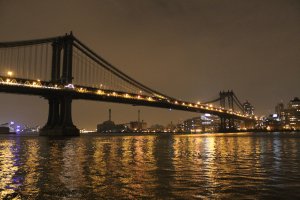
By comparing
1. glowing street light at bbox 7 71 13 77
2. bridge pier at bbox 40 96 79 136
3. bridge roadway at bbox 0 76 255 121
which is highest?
glowing street light at bbox 7 71 13 77

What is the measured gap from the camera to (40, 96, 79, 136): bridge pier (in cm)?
7369

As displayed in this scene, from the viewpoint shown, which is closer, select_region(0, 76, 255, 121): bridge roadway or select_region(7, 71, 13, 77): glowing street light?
select_region(0, 76, 255, 121): bridge roadway

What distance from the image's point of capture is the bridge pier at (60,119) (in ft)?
242

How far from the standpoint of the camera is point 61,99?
249 feet

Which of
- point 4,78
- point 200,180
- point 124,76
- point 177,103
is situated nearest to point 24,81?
point 4,78

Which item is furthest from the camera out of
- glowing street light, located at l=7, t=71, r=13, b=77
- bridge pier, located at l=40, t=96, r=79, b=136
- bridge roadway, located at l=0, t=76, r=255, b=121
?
bridge pier, located at l=40, t=96, r=79, b=136

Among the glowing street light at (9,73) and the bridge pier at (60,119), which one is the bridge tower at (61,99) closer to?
the bridge pier at (60,119)

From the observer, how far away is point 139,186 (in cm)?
1261

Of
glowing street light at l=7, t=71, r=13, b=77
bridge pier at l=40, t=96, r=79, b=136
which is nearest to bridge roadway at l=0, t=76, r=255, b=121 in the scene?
glowing street light at l=7, t=71, r=13, b=77

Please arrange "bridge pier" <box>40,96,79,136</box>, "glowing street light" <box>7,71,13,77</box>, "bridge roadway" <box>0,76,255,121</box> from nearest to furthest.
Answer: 1. "bridge roadway" <box>0,76,255,121</box>
2. "glowing street light" <box>7,71,13,77</box>
3. "bridge pier" <box>40,96,79,136</box>

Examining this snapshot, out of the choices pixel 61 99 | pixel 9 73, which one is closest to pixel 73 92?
pixel 61 99

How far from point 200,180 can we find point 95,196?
15.0 ft

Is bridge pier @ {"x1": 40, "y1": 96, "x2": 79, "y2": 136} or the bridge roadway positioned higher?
the bridge roadway

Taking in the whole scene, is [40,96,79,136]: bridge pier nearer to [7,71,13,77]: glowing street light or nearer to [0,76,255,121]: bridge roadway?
[0,76,255,121]: bridge roadway
